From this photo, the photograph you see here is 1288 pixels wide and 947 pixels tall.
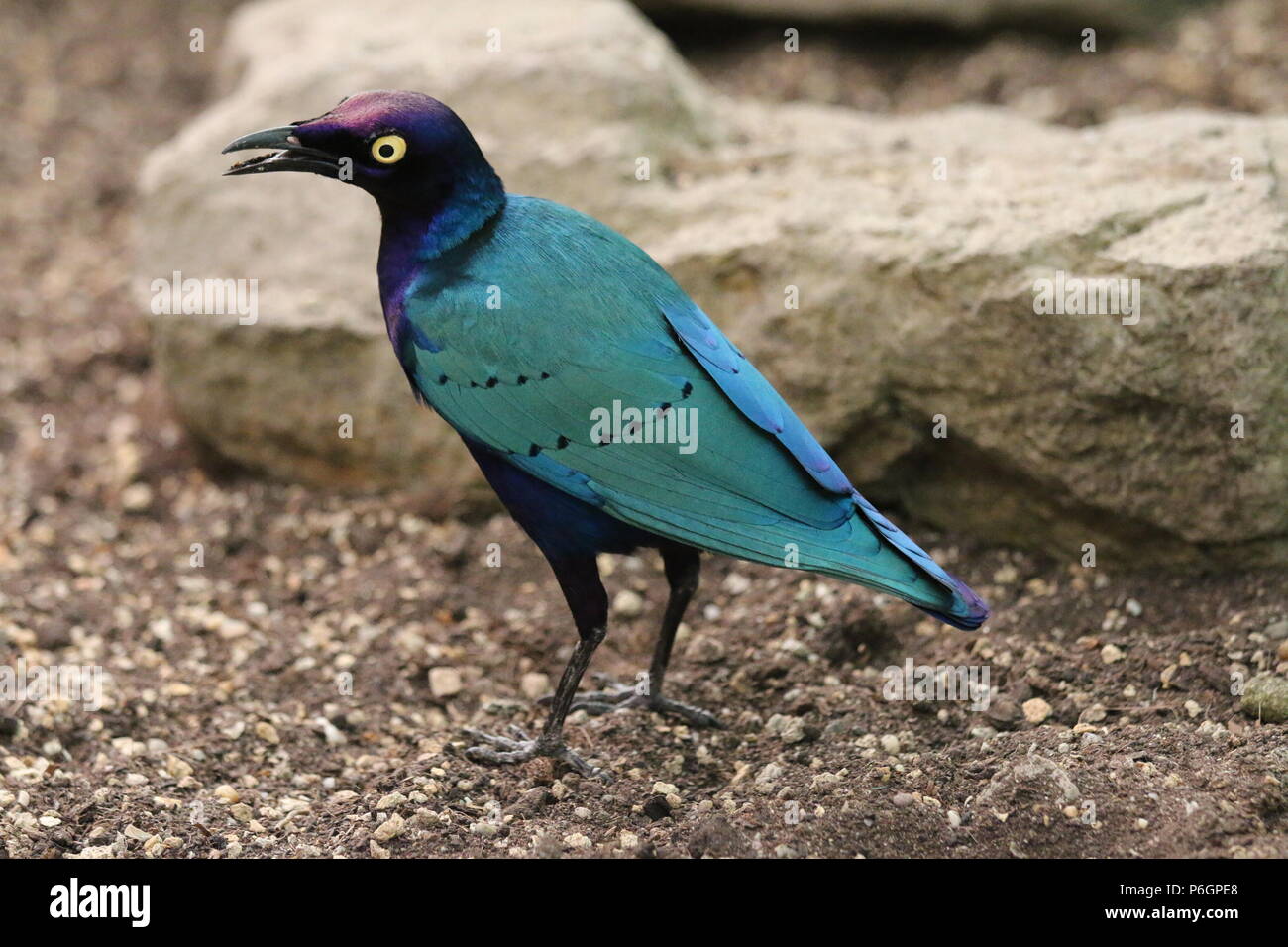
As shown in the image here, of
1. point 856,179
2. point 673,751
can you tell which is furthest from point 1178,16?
point 673,751

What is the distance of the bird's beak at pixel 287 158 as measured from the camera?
353cm

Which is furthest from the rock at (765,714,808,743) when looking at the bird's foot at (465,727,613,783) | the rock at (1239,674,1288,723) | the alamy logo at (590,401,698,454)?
the rock at (1239,674,1288,723)

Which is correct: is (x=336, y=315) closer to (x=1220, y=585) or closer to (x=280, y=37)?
(x=280, y=37)

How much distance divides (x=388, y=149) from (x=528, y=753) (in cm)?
158

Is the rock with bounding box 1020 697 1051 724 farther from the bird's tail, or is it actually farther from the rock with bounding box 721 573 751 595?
the rock with bounding box 721 573 751 595

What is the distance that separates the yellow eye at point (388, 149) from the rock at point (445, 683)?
1611mm

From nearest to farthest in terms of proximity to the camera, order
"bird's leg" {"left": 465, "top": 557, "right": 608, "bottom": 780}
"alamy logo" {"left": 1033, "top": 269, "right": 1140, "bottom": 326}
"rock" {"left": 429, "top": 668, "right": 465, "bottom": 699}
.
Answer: "bird's leg" {"left": 465, "top": 557, "right": 608, "bottom": 780} → "alamy logo" {"left": 1033, "top": 269, "right": 1140, "bottom": 326} → "rock" {"left": 429, "top": 668, "right": 465, "bottom": 699}

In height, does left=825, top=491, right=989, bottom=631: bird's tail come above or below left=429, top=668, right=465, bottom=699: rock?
above

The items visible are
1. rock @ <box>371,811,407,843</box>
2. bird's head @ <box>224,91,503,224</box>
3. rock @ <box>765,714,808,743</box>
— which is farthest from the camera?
rock @ <box>765,714,808,743</box>

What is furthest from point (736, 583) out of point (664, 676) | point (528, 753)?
point (528, 753)

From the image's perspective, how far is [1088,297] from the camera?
13.7ft

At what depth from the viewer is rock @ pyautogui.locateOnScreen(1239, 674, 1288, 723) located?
142 inches

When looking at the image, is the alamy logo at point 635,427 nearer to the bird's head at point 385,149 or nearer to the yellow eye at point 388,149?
the bird's head at point 385,149
